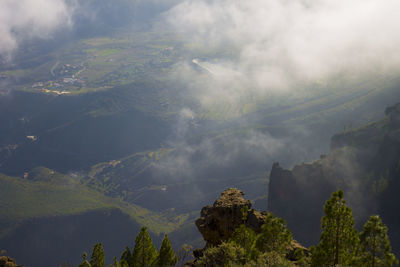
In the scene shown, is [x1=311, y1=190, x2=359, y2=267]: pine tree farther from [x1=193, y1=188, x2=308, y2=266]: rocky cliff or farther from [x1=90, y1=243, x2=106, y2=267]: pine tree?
[x1=90, y1=243, x2=106, y2=267]: pine tree

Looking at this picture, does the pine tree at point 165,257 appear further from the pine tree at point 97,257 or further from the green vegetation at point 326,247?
the pine tree at point 97,257

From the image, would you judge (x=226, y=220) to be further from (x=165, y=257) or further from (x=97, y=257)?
(x=97, y=257)

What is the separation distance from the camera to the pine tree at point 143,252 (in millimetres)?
77438

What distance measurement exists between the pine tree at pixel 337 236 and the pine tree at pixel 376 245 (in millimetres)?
3714

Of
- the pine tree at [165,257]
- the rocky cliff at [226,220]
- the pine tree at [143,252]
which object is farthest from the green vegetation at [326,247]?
the pine tree at [165,257]

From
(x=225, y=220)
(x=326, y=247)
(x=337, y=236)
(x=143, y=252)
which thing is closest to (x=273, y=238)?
(x=326, y=247)

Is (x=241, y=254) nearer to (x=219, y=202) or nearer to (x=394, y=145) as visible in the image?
(x=219, y=202)

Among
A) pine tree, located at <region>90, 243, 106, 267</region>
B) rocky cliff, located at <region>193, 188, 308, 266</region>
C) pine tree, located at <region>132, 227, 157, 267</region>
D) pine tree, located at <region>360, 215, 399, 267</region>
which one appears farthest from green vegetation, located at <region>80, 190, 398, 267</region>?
pine tree, located at <region>90, 243, 106, 267</region>

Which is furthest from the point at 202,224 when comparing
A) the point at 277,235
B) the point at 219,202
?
the point at 277,235

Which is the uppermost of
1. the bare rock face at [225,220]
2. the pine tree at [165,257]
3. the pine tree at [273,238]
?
the bare rock face at [225,220]

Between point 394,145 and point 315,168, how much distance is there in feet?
133

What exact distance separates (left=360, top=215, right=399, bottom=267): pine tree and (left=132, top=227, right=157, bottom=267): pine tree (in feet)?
140

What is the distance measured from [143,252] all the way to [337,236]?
39.6 m

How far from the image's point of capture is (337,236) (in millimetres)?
55344
